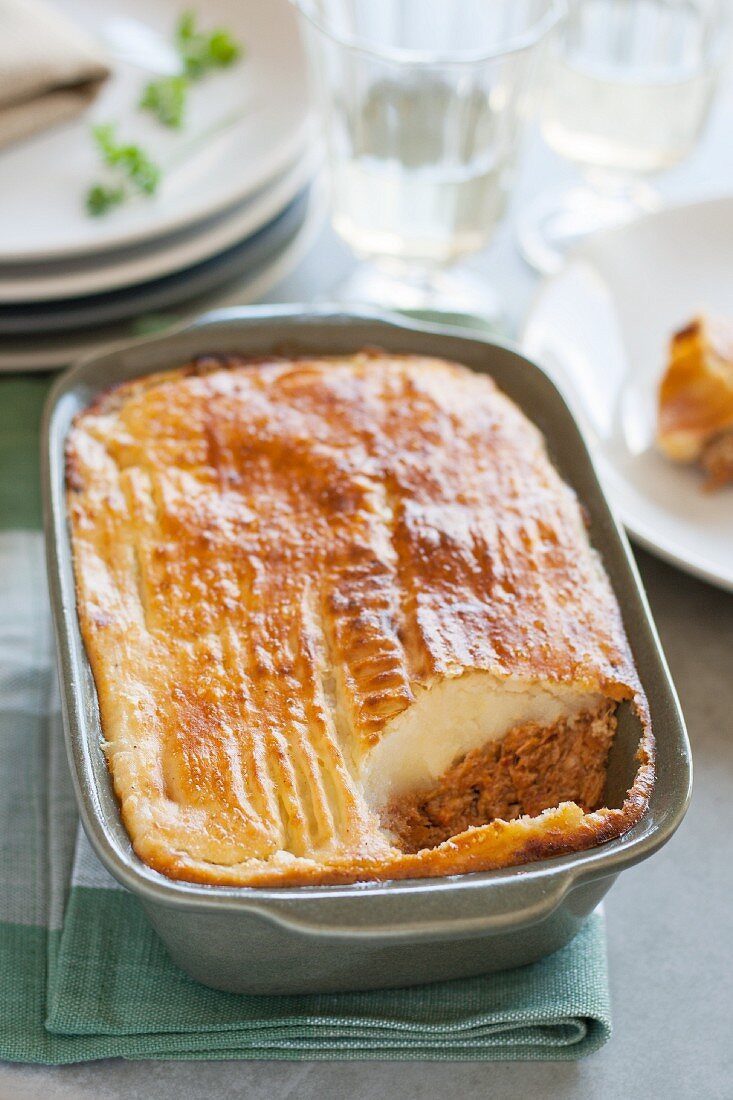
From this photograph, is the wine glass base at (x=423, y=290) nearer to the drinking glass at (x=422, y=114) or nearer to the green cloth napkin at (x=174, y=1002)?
the drinking glass at (x=422, y=114)

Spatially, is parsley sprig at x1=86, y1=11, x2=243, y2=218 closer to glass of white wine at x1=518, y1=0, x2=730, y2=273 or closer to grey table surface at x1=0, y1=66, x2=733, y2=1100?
glass of white wine at x1=518, y1=0, x2=730, y2=273

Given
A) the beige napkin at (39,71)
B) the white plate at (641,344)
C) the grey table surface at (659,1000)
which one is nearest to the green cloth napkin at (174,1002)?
the grey table surface at (659,1000)

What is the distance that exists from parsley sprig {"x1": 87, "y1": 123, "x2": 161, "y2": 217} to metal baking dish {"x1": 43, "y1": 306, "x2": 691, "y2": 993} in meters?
0.65

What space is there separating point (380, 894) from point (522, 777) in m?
0.32

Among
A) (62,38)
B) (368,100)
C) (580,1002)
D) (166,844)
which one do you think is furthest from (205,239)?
(580,1002)

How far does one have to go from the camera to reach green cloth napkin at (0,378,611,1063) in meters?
1.49

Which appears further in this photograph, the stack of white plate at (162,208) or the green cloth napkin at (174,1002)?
the stack of white plate at (162,208)

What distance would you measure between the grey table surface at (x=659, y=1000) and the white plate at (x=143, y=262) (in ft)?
3.45

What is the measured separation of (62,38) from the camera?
2.57m

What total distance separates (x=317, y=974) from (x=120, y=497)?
751 mm

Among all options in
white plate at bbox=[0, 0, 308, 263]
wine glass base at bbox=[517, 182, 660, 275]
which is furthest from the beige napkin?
wine glass base at bbox=[517, 182, 660, 275]

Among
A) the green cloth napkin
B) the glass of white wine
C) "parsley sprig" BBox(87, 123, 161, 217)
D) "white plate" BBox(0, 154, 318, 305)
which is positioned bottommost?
the green cloth napkin

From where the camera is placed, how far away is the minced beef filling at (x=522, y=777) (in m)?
1.56

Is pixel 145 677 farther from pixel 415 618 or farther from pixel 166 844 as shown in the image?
pixel 415 618
